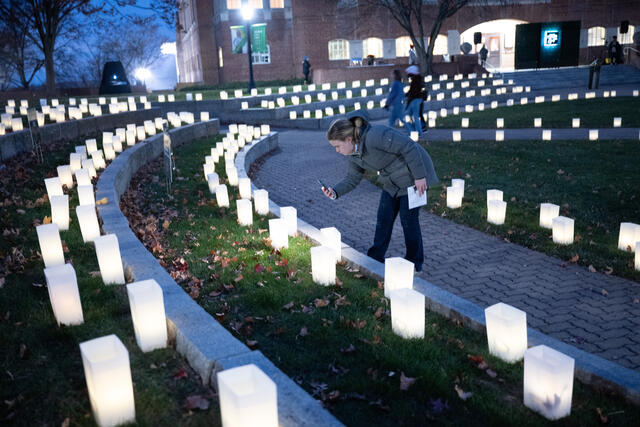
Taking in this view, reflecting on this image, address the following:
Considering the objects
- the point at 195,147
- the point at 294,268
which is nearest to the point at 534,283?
the point at 294,268

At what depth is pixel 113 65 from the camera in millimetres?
32625

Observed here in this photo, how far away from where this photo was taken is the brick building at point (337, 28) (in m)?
39.5

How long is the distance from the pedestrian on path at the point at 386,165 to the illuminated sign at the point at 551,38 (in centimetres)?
4152

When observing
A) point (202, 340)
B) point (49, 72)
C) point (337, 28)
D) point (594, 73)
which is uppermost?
point (337, 28)

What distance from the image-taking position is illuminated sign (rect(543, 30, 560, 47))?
40.7m

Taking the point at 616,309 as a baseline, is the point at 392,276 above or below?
above

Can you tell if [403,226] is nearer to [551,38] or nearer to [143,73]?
[551,38]

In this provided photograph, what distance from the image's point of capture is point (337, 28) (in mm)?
40062

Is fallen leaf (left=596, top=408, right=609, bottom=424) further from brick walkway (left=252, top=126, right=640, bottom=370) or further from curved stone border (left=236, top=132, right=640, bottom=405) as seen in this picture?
brick walkway (left=252, top=126, right=640, bottom=370)

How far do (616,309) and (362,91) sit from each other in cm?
2086

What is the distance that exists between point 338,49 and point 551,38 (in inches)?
675

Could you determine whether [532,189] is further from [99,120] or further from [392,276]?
[99,120]

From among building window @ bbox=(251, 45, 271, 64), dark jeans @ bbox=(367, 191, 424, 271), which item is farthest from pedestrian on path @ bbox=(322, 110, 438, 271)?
building window @ bbox=(251, 45, 271, 64)

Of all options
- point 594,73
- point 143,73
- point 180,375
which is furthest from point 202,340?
point 143,73
